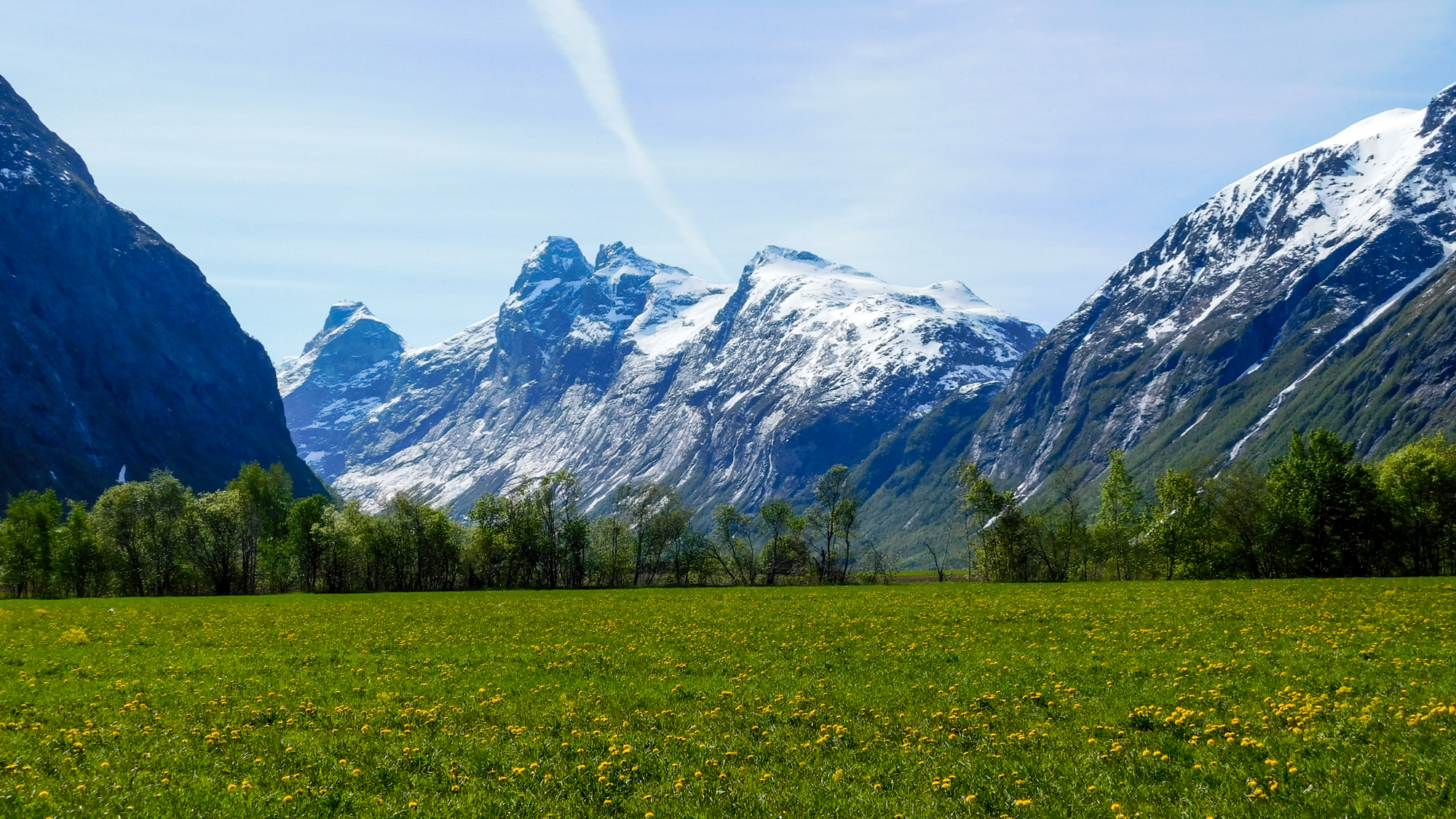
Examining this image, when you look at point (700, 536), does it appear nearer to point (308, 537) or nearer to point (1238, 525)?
point (308, 537)

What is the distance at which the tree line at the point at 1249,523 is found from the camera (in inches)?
3455

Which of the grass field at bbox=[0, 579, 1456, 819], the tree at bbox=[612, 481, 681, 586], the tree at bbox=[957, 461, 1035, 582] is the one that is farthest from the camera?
the tree at bbox=[612, 481, 681, 586]

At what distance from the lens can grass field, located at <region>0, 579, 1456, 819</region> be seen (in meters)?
13.5

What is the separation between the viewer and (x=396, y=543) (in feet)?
417

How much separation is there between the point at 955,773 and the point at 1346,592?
46971mm

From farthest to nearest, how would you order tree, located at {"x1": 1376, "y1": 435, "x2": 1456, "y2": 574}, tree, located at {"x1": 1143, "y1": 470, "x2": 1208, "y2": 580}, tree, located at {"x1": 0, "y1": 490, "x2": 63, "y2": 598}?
tree, located at {"x1": 0, "y1": 490, "x2": 63, "y2": 598} < tree, located at {"x1": 1143, "y1": 470, "x2": 1208, "y2": 580} < tree, located at {"x1": 1376, "y1": 435, "x2": 1456, "y2": 574}

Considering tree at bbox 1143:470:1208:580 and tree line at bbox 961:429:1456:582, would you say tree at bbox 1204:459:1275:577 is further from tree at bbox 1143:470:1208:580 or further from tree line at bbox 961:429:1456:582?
tree at bbox 1143:470:1208:580

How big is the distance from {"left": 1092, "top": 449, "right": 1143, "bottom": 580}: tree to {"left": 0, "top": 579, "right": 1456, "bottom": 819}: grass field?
77.8 m

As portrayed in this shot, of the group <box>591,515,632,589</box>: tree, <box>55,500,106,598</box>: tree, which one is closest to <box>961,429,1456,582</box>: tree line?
<box>591,515,632,589</box>: tree

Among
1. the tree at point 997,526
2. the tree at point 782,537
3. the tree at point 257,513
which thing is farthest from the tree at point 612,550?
the tree at point 997,526

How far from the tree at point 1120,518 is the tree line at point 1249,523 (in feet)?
0.62

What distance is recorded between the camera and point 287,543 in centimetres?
12481

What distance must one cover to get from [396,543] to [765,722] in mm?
120853

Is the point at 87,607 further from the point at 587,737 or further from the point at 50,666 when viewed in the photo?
the point at 587,737
